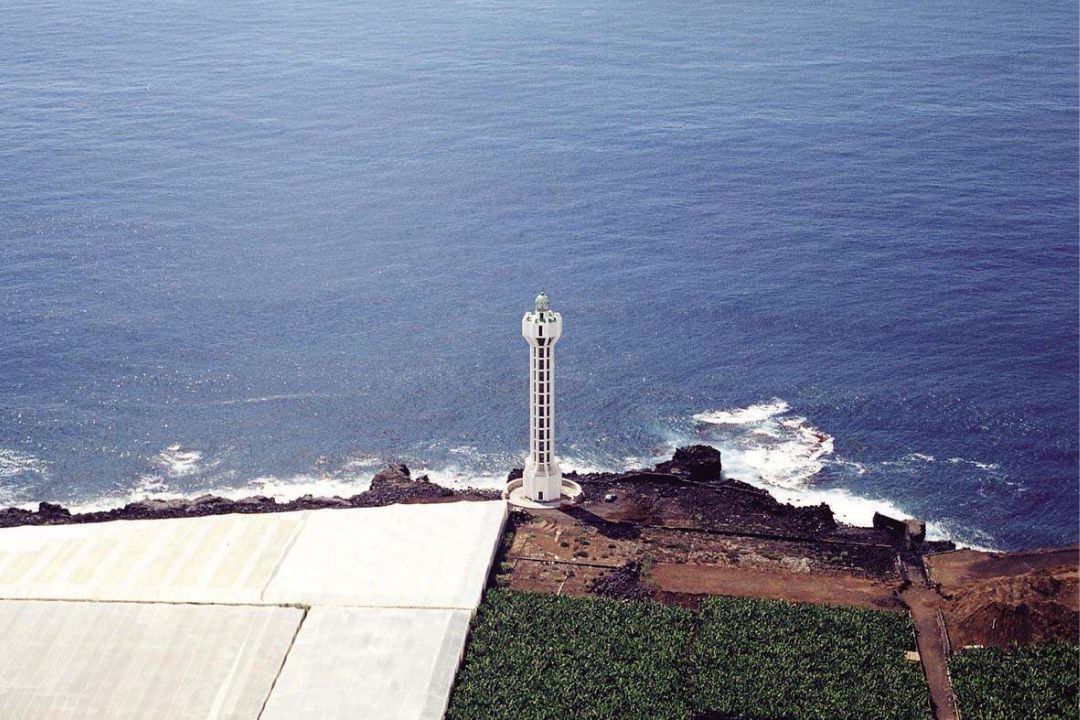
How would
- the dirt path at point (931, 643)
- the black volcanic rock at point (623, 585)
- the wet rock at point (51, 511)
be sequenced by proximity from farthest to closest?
the wet rock at point (51, 511)
the black volcanic rock at point (623, 585)
the dirt path at point (931, 643)

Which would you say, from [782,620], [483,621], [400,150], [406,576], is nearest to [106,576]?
[406,576]

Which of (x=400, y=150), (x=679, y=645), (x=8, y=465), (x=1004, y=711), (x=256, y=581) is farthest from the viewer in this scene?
(x=400, y=150)

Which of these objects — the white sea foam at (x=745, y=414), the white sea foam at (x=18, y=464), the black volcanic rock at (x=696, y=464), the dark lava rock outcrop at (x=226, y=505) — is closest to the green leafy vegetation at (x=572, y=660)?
the dark lava rock outcrop at (x=226, y=505)

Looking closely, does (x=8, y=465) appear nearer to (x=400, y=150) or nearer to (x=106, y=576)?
(x=106, y=576)

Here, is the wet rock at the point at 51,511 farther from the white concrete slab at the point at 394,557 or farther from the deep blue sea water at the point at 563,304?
the white concrete slab at the point at 394,557

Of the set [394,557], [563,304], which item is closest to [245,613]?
[394,557]
